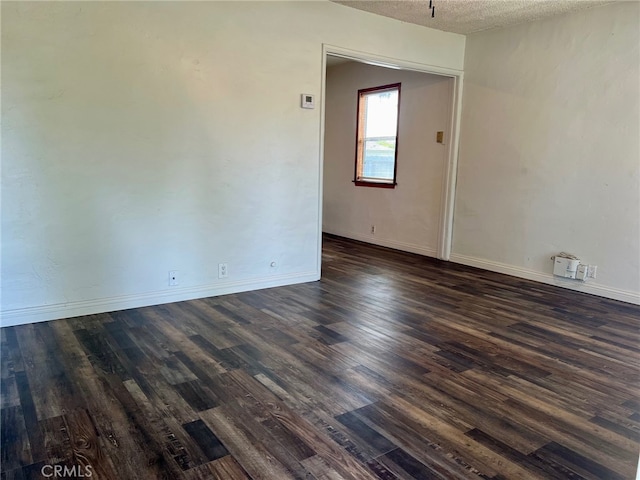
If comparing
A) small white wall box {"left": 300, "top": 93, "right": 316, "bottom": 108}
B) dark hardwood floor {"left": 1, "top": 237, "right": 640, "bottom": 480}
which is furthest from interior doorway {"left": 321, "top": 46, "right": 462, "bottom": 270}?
dark hardwood floor {"left": 1, "top": 237, "right": 640, "bottom": 480}

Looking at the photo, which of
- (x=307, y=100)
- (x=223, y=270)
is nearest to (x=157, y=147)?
(x=223, y=270)

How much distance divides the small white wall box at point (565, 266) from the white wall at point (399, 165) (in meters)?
Result: 1.60

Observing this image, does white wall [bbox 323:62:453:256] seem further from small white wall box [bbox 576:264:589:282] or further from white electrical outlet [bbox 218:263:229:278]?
white electrical outlet [bbox 218:263:229:278]

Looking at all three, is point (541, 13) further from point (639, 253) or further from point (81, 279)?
point (81, 279)

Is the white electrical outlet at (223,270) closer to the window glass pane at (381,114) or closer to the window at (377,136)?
the window at (377,136)

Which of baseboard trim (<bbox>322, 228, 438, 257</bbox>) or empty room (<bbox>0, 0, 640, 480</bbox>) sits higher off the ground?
empty room (<bbox>0, 0, 640, 480</bbox>)

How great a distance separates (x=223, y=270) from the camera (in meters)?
4.05

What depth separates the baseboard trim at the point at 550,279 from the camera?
4110mm

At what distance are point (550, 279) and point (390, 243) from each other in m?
2.34

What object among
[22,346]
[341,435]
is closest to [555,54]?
[341,435]

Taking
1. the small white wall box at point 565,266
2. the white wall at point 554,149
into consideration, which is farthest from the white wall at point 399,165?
the small white wall box at point 565,266

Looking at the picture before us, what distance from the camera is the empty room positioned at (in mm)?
1996

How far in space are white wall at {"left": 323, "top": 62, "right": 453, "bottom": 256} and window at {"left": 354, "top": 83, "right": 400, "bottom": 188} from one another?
99 mm

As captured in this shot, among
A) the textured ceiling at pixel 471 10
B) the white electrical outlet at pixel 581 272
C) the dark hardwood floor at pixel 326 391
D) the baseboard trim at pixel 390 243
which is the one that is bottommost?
the baseboard trim at pixel 390 243
